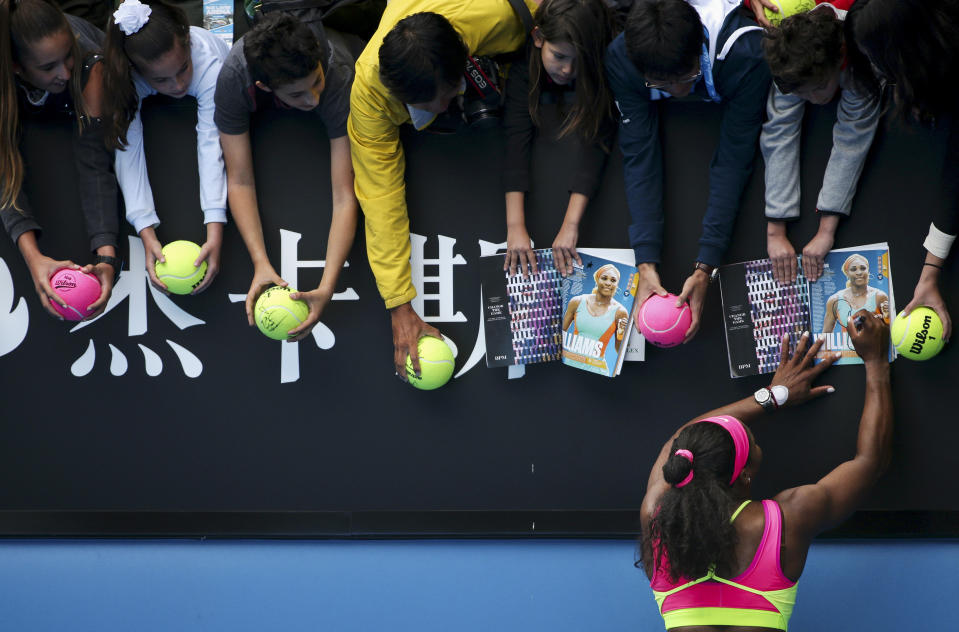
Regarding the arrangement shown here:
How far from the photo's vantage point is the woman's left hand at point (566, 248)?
8.60 ft

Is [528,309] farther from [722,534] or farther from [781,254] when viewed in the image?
[722,534]

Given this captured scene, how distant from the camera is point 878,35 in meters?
1.97

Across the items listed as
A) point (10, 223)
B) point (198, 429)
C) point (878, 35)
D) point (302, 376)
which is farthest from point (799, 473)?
point (10, 223)

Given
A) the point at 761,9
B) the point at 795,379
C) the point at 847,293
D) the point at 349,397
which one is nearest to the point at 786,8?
the point at 761,9

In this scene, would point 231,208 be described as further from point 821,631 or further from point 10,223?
point 821,631

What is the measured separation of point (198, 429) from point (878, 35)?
224 centimetres

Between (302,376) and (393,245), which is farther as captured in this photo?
(302,376)

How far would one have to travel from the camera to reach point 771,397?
8.35ft

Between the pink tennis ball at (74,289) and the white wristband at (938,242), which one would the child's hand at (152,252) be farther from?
the white wristband at (938,242)

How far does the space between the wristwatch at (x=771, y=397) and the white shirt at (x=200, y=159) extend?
172 cm

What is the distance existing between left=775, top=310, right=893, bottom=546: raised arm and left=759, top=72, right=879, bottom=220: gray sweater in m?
0.38

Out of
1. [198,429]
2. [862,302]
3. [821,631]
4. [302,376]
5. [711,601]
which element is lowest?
[821,631]

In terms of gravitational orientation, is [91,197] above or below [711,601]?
above

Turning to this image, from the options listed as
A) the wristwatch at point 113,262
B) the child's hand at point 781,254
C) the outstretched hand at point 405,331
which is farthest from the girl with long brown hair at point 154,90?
the child's hand at point 781,254
